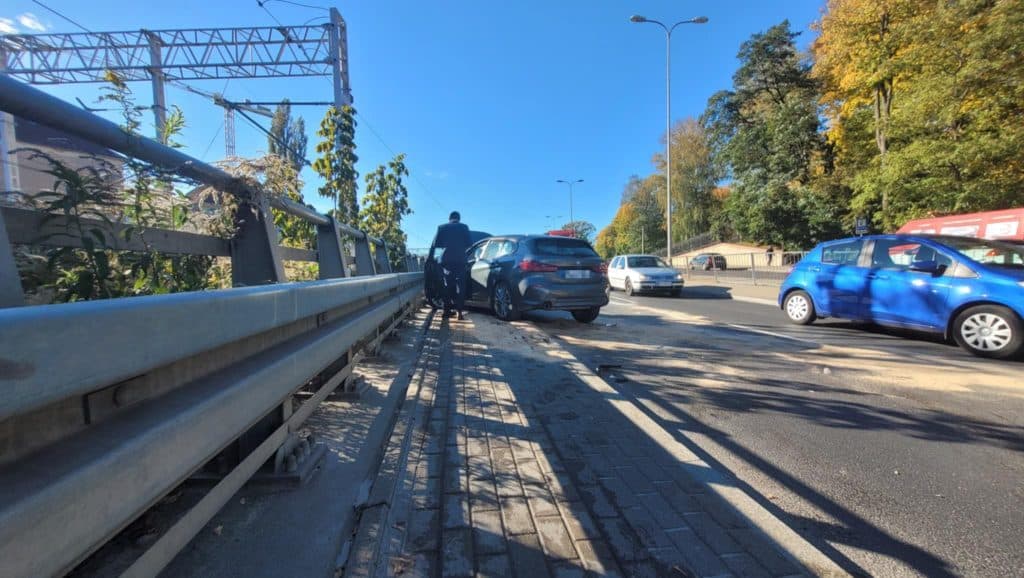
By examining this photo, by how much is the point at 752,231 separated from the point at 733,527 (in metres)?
43.5

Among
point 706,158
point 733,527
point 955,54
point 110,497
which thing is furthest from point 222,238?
point 706,158

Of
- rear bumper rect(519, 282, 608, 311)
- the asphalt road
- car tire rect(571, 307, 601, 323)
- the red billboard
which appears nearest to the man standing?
rear bumper rect(519, 282, 608, 311)

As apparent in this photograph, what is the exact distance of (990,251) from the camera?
18.6 ft

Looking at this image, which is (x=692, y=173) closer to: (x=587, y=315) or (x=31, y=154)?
(x=587, y=315)

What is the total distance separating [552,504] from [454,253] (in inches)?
241

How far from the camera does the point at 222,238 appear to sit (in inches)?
115

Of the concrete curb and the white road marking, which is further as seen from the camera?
the white road marking

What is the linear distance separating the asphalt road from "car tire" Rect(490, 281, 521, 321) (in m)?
1.64

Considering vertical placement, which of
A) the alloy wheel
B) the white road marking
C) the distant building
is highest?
the distant building

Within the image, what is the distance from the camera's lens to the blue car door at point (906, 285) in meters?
5.64

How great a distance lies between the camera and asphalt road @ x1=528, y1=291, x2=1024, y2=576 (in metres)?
1.98

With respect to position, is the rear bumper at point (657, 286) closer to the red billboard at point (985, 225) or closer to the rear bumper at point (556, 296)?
the red billboard at point (985, 225)

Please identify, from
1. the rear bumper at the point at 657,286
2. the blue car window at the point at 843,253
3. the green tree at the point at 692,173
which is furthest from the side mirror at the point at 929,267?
the green tree at the point at 692,173

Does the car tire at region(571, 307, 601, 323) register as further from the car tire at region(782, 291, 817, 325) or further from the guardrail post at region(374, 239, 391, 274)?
the guardrail post at region(374, 239, 391, 274)
